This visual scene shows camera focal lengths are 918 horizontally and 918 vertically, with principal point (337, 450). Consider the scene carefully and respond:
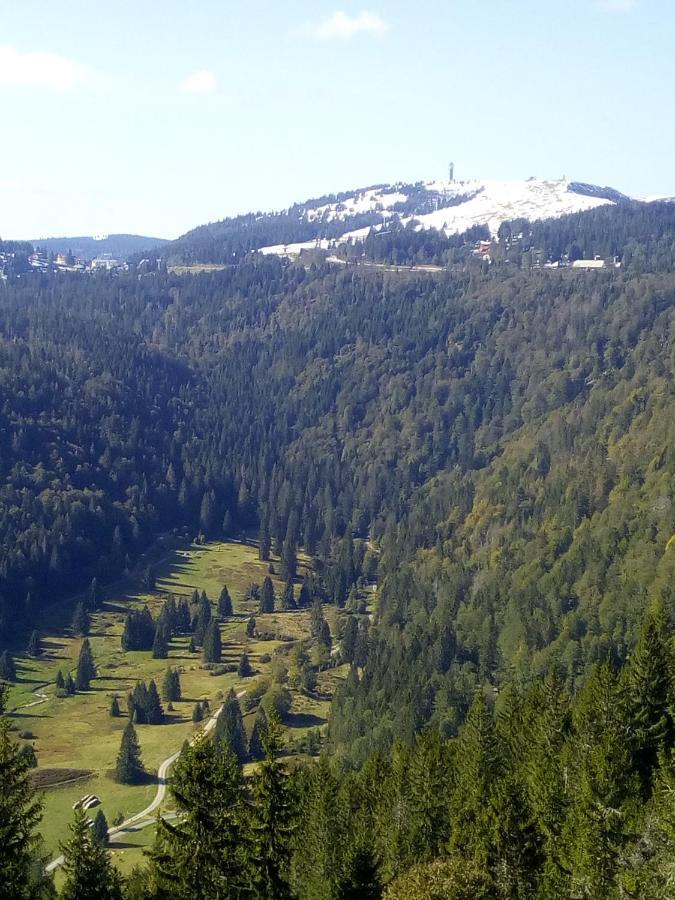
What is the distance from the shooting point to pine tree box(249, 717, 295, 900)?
4097 centimetres

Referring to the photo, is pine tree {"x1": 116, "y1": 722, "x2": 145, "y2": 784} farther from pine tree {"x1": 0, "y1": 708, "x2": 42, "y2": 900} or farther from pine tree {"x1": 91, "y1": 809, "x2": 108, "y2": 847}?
pine tree {"x1": 0, "y1": 708, "x2": 42, "y2": 900}

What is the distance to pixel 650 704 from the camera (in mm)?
63250

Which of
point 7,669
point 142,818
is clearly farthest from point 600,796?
point 7,669

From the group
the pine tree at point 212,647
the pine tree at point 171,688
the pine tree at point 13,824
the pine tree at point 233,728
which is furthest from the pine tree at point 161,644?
the pine tree at point 13,824

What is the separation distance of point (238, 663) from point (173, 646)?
2102 centimetres

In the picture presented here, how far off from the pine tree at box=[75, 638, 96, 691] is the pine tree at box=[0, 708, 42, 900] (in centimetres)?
13966

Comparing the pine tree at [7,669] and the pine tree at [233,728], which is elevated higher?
the pine tree at [233,728]

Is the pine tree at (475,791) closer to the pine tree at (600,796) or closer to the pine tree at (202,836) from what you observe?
the pine tree at (600,796)

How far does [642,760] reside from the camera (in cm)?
6222

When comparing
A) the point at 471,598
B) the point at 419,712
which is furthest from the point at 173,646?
the point at 419,712

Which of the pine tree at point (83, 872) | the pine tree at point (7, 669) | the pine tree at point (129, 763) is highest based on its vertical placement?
the pine tree at point (83, 872)

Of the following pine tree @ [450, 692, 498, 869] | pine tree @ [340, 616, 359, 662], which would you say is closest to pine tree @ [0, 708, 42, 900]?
pine tree @ [450, 692, 498, 869]

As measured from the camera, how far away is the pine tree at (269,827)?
40969mm

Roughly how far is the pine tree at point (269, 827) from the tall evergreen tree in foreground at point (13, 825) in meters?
9.64
